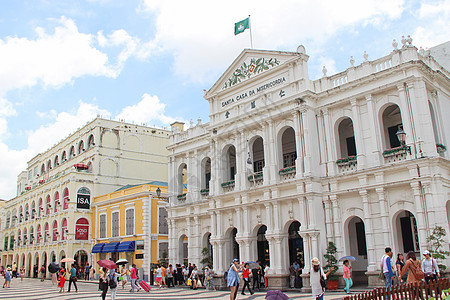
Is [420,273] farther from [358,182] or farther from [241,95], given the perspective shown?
[241,95]

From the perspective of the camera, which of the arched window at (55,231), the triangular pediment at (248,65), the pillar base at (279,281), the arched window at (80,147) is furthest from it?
the arched window at (80,147)

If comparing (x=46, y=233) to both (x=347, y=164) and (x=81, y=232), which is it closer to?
(x=81, y=232)

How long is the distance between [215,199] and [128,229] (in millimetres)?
13130

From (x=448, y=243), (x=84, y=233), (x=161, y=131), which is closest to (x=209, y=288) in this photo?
(x=448, y=243)

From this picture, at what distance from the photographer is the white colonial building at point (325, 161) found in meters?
19.5

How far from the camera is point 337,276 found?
20.1 m

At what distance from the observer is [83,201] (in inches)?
1700

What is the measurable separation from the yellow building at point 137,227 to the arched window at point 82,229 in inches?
120

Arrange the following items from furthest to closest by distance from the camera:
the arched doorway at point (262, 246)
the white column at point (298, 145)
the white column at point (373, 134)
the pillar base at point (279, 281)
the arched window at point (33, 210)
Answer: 1. the arched window at point (33, 210)
2. the arched doorway at point (262, 246)
3. the white column at point (298, 145)
4. the pillar base at point (279, 281)
5. the white column at point (373, 134)

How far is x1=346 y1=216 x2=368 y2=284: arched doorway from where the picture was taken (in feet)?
69.7

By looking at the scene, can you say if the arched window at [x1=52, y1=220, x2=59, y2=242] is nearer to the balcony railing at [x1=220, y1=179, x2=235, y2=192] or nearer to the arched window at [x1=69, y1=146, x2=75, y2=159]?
the arched window at [x1=69, y1=146, x2=75, y2=159]

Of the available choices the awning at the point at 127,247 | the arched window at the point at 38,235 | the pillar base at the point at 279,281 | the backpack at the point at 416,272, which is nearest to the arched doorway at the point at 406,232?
the pillar base at the point at 279,281

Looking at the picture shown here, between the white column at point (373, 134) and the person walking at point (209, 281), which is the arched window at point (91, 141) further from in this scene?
the white column at point (373, 134)

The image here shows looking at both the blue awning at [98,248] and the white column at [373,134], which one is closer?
the white column at [373,134]
